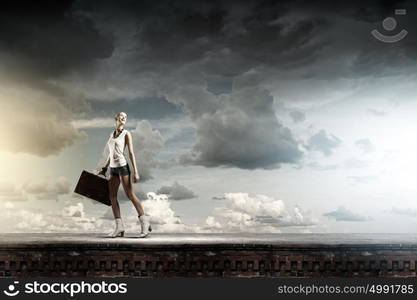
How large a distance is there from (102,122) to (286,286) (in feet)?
12.2

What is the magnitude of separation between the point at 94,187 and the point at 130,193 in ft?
1.93

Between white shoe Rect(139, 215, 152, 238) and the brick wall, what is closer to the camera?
the brick wall

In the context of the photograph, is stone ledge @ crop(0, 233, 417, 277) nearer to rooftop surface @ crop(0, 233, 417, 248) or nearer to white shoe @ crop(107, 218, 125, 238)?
rooftop surface @ crop(0, 233, 417, 248)

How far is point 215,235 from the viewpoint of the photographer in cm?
1062

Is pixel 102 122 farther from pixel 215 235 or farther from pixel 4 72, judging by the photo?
pixel 215 235

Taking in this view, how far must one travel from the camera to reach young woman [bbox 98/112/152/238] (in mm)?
10406

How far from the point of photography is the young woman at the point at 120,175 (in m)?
10.4

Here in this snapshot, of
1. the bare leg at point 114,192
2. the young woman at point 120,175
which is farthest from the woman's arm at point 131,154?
the bare leg at point 114,192

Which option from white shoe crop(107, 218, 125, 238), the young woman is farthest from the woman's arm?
white shoe crop(107, 218, 125, 238)

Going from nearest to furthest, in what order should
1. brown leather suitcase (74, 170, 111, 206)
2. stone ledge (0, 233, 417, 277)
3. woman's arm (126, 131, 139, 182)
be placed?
stone ledge (0, 233, 417, 277) → woman's arm (126, 131, 139, 182) → brown leather suitcase (74, 170, 111, 206)

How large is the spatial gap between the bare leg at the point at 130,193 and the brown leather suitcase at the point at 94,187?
0.32 metres

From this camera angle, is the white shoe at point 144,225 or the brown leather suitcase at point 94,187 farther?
the brown leather suitcase at point 94,187

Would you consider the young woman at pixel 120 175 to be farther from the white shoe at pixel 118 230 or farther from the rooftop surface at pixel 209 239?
the rooftop surface at pixel 209 239

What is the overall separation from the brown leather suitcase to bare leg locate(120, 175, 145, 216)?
322 mm
